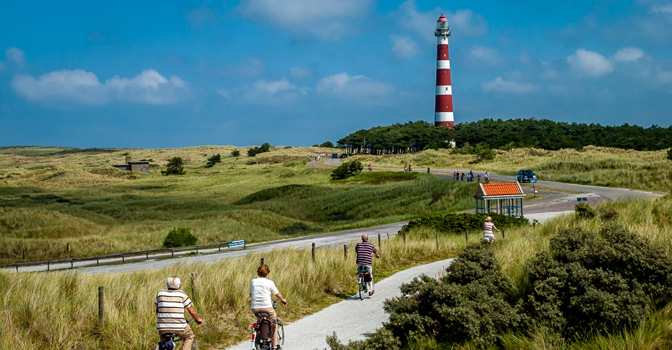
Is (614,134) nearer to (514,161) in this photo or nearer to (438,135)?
(438,135)

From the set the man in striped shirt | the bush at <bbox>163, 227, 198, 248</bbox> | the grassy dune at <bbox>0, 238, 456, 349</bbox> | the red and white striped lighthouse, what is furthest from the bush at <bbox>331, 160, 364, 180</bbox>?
the man in striped shirt

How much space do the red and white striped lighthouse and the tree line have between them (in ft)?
65.9

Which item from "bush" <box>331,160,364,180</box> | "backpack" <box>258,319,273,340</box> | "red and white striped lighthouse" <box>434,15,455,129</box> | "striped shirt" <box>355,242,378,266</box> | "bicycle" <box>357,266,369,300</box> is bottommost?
"bicycle" <box>357,266,369,300</box>

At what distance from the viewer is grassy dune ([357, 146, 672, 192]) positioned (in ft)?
210

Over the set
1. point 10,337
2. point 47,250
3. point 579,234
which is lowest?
point 47,250

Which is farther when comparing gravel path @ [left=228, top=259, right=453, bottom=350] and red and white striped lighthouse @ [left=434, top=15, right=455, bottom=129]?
red and white striped lighthouse @ [left=434, top=15, right=455, bottom=129]

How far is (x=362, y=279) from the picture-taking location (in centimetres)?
1639

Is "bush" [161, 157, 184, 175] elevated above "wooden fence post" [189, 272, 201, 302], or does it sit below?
above

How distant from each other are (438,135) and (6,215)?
125686 millimetres

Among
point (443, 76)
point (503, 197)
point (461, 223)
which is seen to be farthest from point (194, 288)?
point (443, 76)

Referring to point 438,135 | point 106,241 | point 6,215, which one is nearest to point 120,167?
point 438,135

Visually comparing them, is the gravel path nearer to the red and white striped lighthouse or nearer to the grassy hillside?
the grassy hillside

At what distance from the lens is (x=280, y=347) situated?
1086cm

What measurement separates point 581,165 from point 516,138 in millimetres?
77201
